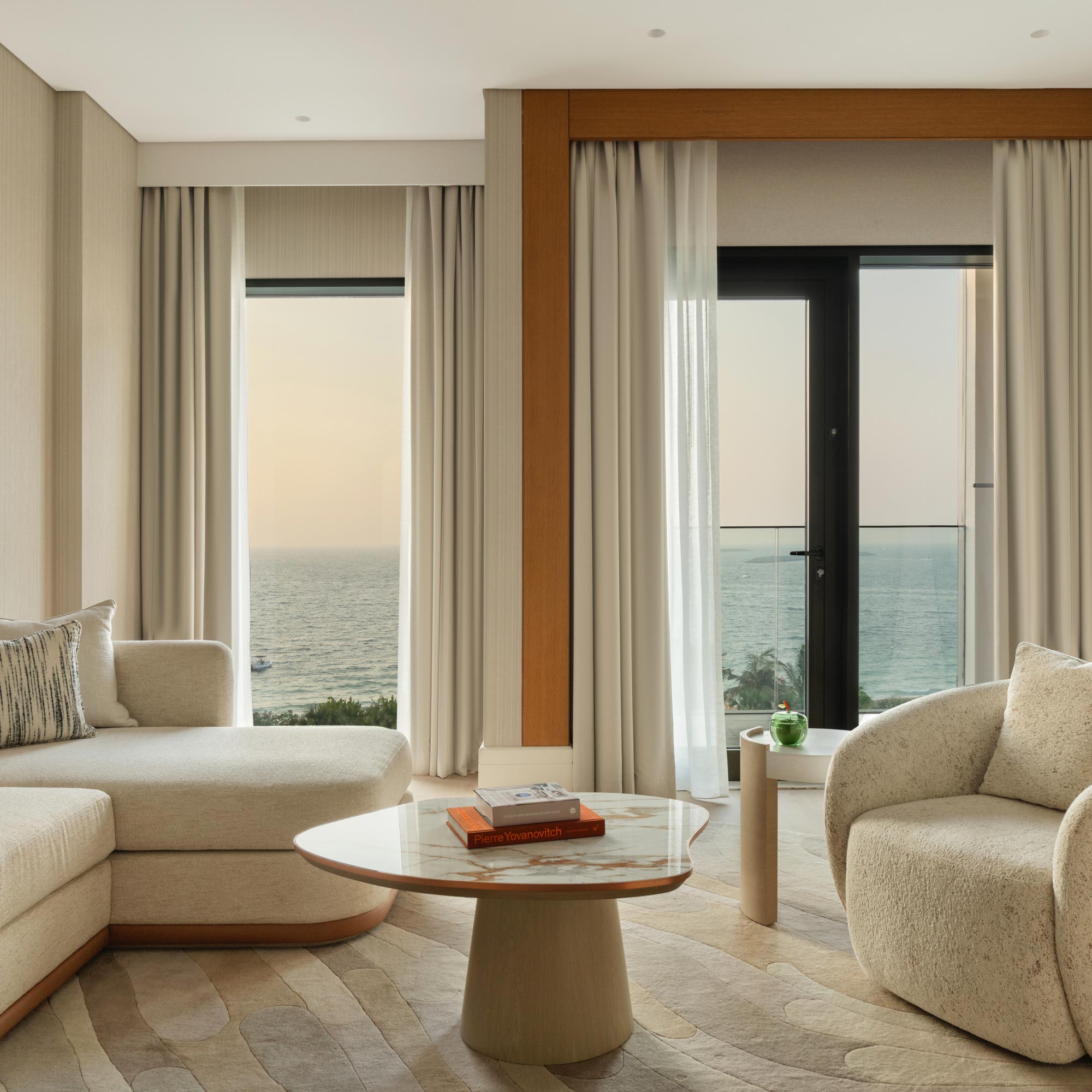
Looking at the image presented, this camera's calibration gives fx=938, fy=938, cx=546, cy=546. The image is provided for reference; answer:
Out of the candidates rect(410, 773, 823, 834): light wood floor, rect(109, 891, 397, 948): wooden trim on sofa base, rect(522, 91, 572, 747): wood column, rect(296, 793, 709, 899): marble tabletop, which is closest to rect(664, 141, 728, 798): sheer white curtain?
rect(410, 773, 823, 834): light wood floor

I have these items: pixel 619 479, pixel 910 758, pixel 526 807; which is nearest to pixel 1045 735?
pixel 910 758

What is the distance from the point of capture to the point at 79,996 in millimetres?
2102

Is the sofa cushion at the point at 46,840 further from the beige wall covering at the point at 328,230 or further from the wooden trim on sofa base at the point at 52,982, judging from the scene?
the beige wall covering at the point at 328,230

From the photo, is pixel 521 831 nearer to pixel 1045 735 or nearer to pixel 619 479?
pixel 1045 735

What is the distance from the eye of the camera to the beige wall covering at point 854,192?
12.8 ft

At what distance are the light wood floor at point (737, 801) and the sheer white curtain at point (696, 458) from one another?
98 millimetres

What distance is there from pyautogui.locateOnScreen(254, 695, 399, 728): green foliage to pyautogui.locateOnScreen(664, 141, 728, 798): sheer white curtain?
1.46 meters

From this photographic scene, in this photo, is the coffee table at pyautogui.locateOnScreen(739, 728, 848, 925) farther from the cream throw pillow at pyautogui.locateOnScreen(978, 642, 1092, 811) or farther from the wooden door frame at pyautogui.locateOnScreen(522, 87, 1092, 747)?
the wooden door frame at pyautogui.locateOnScreen(522, 87, 1092, 747)

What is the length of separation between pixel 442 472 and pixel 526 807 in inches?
94.0

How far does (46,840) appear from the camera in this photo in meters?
2.04

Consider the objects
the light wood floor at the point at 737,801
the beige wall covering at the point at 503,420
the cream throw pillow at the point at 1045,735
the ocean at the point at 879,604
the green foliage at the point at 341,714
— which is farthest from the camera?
the green foliage at the point at 341,714

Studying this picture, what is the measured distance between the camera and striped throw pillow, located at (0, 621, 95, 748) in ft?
8.94

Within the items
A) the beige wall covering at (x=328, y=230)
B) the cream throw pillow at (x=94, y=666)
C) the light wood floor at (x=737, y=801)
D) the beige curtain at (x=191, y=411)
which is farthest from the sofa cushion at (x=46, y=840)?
the beige wall covering at (x=328, y=230)

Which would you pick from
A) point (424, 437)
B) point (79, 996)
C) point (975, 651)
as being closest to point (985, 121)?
point (975, 651)
